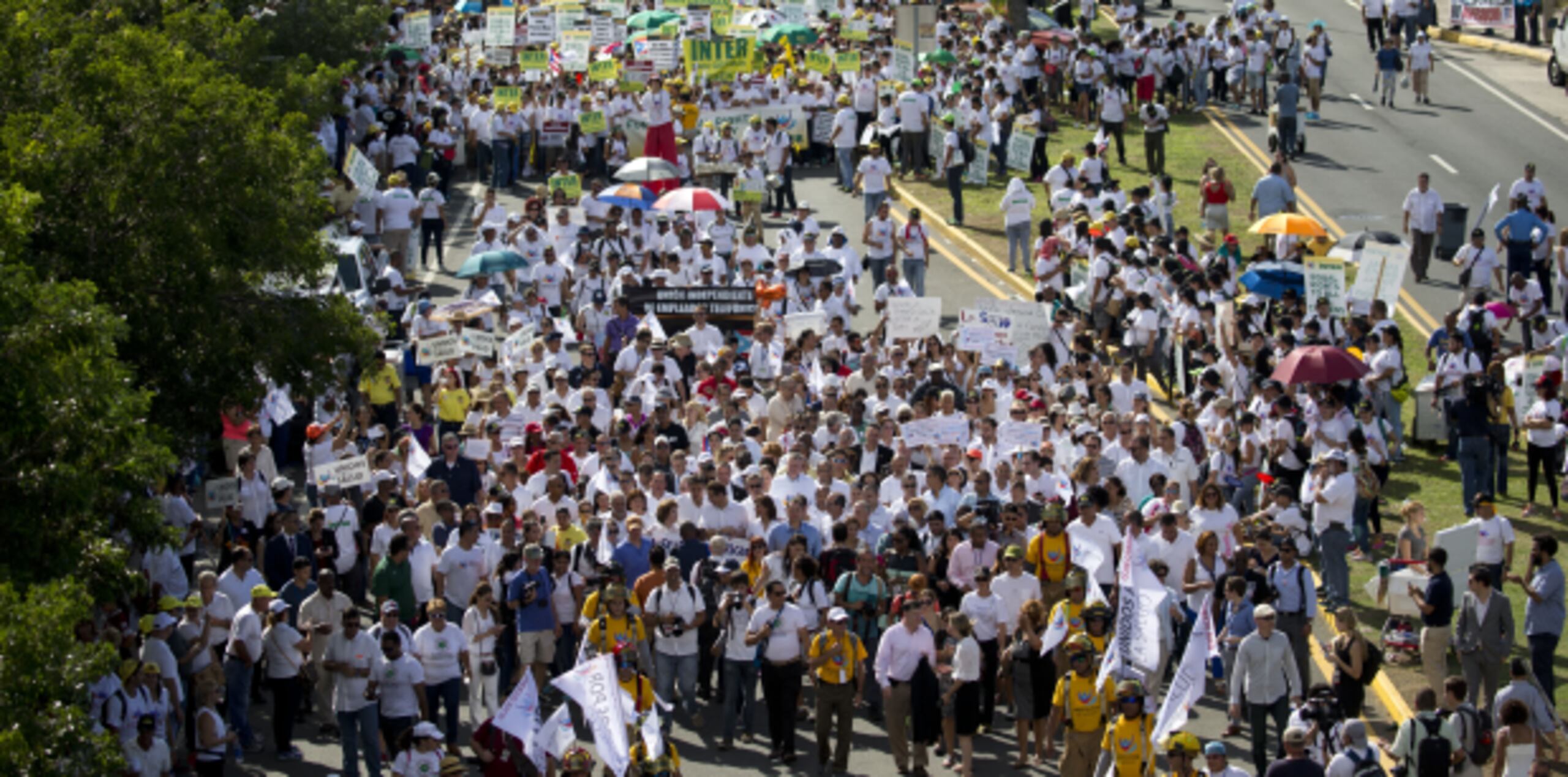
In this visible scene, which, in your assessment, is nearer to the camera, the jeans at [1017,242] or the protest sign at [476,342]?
the protest sign at [476,342]

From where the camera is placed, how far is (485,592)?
15445 mm

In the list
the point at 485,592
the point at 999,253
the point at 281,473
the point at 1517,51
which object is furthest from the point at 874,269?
the point at 1517,51

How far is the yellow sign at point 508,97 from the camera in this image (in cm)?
3472

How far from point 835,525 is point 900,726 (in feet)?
6.49

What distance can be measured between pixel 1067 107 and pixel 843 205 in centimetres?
967

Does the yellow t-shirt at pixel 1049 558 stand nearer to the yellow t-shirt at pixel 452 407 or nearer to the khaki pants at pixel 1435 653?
the khaki pants at pixel 1435 653

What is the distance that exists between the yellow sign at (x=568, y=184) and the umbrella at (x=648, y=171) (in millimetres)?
622

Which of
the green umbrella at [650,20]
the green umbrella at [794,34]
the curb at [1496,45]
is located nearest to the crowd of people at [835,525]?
the green umbrella at [794,34]

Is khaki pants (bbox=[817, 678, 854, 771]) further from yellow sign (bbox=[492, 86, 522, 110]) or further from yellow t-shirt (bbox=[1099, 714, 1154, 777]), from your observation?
yellow sign (bbox=[492, 86, 522, 110])

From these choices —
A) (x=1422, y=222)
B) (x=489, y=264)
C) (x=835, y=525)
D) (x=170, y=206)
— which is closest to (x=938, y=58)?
(x=1422, y=222)

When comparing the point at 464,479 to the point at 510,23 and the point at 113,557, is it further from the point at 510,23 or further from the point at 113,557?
the point at 510,23

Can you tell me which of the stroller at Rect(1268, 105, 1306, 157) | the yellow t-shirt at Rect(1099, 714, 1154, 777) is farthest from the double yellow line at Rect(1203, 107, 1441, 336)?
the yellow t-shirt at Rect(1099, 714, 1154, 777)

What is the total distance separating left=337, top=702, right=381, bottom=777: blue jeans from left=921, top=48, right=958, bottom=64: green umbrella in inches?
1092

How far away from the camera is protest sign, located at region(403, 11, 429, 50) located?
40406mm
